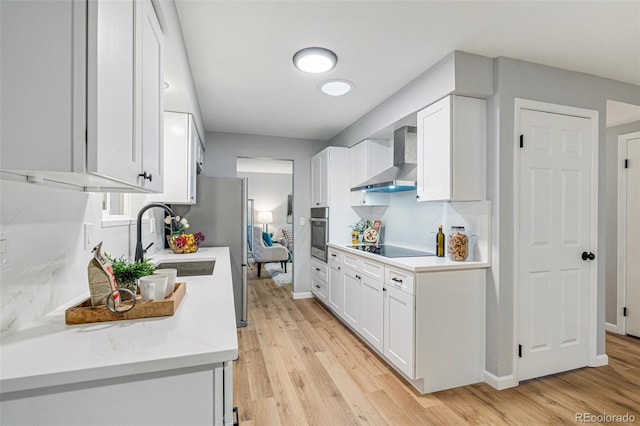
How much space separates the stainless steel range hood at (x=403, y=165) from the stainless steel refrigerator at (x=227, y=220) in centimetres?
150

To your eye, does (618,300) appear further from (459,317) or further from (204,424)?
(204,424)

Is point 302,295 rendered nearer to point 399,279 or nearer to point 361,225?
point 361,225

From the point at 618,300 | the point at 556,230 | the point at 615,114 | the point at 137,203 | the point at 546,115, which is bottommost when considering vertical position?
the point at 618,300

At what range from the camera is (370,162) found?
3756 millimetres

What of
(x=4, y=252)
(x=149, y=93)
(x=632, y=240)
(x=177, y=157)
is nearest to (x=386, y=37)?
(x=149, y=93)

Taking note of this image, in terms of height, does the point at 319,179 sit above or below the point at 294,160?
below

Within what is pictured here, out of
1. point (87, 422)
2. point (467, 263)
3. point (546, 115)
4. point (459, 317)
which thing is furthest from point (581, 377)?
point (87, 422)

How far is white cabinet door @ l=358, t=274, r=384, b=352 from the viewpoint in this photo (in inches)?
106

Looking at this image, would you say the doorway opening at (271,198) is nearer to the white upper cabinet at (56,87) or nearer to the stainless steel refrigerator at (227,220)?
the stainless steel refrigerator at (227,220)

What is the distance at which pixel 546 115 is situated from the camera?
239cm

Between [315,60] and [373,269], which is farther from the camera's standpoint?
[373,269]

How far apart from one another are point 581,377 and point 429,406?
1.32m

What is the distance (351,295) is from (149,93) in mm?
2644

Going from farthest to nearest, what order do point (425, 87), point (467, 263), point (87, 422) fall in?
point (425, 87) < point (467, 263) < point (87, 422)
